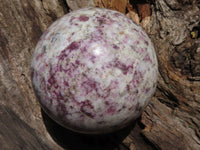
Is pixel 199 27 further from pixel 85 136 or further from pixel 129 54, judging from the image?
pixel 85 136

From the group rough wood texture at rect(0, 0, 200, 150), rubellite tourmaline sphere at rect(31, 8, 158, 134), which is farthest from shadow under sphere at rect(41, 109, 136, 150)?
rubellite tourmaline sphere at rect(31, 8, 158, 134)

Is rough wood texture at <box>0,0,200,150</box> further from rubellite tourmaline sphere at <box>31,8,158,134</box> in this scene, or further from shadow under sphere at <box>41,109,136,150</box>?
rubellite tourmaline sphere at <box>31,8,158,134</box>

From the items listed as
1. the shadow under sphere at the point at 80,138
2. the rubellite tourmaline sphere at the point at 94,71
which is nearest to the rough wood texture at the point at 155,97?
the shadow under sphere at the point at 80,138

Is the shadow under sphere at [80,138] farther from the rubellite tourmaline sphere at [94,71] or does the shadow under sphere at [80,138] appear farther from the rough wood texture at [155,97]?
the rubellite tourmaline sphere at [94,71]

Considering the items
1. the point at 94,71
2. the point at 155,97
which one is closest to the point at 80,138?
the point at 155,97

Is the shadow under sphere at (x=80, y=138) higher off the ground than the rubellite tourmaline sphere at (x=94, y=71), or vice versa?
the rubellite tourmaline sphere at (x=94, y=71)

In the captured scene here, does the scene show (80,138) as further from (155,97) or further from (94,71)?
(94,71)
